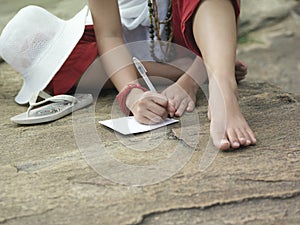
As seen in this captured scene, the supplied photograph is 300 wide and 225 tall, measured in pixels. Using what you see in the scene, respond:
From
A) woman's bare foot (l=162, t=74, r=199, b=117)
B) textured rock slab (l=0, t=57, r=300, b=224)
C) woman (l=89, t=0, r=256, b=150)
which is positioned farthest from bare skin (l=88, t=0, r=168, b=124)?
textured rock slab (l=0, t=57, r=300, b=224)

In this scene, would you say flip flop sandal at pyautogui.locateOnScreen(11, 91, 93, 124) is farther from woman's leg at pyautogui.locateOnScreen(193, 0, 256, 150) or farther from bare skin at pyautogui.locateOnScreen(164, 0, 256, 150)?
woman's leg at pyautogui.locateOnScreen(193, 0, 256, 150)

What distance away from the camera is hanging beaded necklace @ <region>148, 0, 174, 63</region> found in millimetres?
1778

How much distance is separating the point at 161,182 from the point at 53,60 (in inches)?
27.6

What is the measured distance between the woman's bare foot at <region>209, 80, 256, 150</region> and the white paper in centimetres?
14

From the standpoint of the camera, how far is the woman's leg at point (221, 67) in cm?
139

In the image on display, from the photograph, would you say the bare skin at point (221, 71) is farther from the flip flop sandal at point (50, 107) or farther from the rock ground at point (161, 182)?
the flip flop sandal at point (50, 107)

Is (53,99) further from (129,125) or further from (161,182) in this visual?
(161,182)

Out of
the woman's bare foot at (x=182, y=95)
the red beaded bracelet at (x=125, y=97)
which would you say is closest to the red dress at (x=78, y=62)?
the woman's bare foot at (x=182, y=95)

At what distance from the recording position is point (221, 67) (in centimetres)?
147

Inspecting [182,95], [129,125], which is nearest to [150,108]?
[129,125]

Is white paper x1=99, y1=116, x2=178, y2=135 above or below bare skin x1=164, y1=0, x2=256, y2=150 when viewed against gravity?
below

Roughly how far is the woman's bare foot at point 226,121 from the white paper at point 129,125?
0.14m

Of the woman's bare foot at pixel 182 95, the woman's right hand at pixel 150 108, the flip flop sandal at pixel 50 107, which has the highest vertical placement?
the woman's right hand at pixel 150 108

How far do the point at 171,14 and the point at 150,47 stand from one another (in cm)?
13
